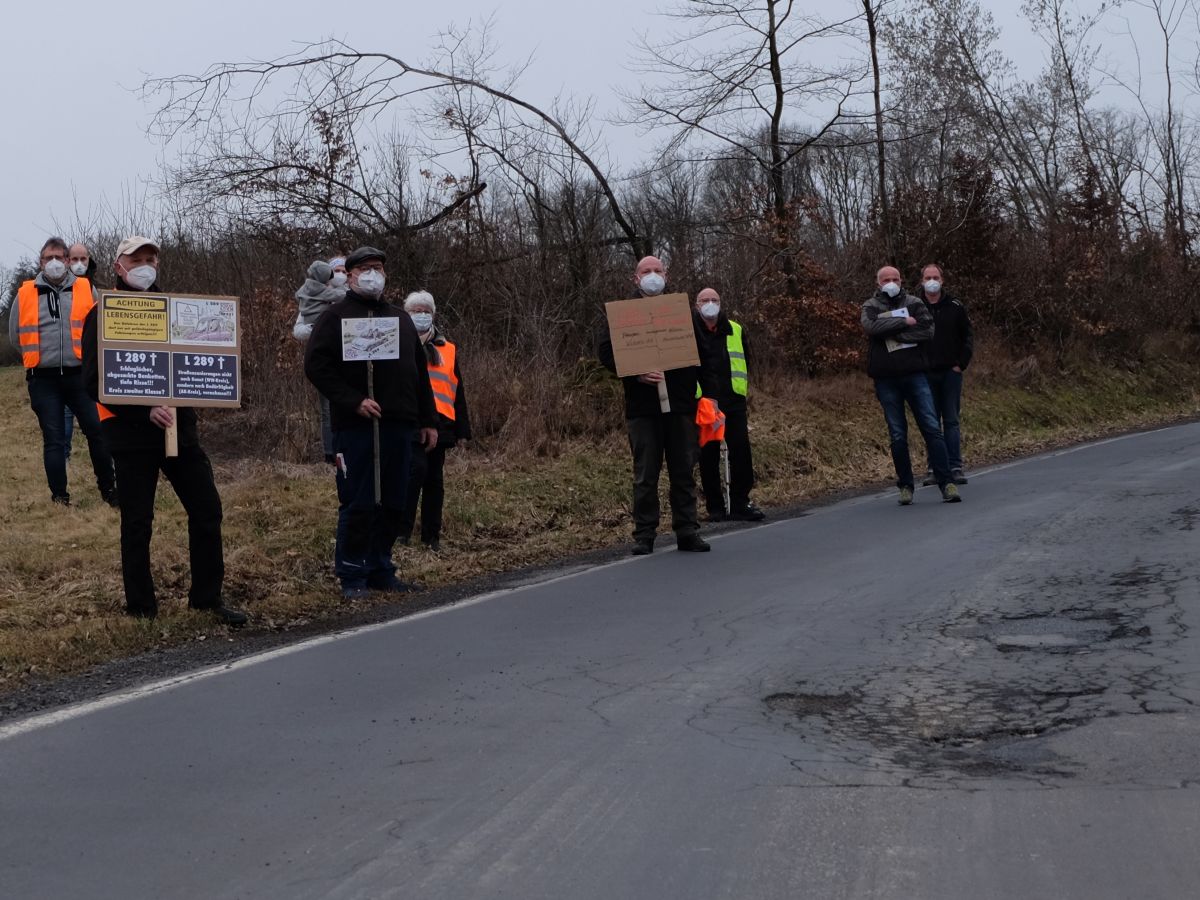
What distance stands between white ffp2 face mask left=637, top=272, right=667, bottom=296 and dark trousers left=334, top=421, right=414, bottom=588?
2.64 m

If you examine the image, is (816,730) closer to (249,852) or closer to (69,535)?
(249,852)

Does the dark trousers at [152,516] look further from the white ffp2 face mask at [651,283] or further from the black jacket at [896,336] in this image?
the black jacket at [896,336]

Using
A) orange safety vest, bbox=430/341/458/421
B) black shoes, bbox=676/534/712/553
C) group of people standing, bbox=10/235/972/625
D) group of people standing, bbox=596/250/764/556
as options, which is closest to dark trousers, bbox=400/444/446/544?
group of people standing, bbox=10/235/972/625

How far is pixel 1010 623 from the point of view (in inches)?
276

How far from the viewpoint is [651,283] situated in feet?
36.2

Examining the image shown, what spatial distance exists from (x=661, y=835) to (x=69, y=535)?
281 inches

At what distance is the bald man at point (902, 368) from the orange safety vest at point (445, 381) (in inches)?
155

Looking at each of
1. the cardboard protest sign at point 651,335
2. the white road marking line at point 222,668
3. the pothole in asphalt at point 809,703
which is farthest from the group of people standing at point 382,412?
the pothole in asphalt at point 809,703

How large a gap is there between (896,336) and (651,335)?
3.37m

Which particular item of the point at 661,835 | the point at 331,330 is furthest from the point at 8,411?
the point at 661,835

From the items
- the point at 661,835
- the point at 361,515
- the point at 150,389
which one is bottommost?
the point at 661,835

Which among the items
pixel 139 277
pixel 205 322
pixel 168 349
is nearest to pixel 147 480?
pixel 168 349

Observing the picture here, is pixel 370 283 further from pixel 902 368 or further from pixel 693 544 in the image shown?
pixel 902 368

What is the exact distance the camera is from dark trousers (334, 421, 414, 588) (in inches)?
348
